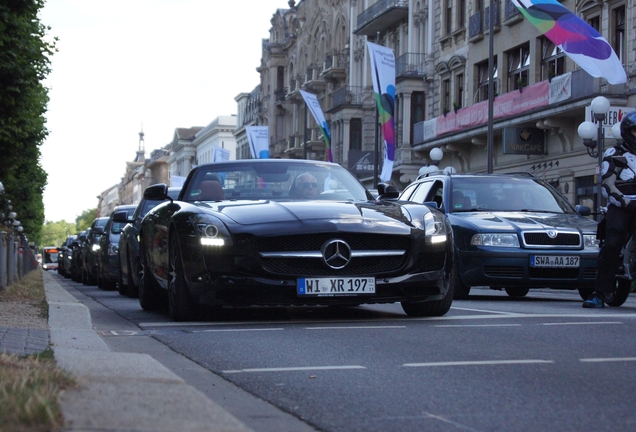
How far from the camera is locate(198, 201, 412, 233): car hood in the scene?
29.4 ft


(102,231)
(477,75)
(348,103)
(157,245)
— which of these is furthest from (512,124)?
(157,245)

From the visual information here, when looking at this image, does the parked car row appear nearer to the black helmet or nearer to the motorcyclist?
the motorcyclist

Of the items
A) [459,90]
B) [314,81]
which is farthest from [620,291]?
[314,81]

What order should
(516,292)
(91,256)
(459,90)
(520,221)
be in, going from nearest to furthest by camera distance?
(520,221) → (516,292) → (91,256) → (459,90)

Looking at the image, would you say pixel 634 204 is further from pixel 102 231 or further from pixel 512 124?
pixel 512 124

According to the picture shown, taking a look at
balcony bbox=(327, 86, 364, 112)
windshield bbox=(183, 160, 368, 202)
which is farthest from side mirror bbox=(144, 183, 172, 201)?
balcony bbox=(327, 86, 364, 112)

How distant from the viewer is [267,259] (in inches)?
348

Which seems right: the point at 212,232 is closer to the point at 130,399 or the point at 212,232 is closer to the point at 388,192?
the point at 388,192

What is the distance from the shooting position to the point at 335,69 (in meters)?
67.6

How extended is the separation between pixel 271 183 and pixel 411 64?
4201 cm

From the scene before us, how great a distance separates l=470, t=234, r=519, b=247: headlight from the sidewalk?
7.26 metres

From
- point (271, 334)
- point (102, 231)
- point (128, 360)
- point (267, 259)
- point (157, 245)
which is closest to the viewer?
point (128, 360)

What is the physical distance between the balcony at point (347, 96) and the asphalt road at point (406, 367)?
5255 centimetres

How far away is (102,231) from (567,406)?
1918 cm
